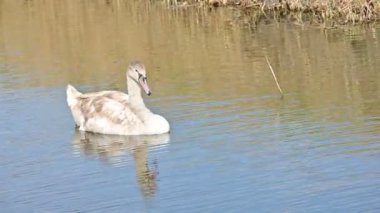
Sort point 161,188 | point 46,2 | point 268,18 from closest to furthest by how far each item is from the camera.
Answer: point 161,188
point 268,18
point 46,2

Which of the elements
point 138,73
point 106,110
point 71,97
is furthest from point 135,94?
point 71,97

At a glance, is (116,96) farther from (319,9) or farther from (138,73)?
(319,9)

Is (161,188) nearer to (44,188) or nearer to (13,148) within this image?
(44,188)

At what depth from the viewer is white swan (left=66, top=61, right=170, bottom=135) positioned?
13438mm

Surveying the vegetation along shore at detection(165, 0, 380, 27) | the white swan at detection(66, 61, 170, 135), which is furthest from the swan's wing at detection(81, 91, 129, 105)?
the vegetation along shore at detection(165, 0, 380, 27)

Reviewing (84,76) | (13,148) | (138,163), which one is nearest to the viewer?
(138,163)

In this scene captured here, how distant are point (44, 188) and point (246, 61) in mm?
7615

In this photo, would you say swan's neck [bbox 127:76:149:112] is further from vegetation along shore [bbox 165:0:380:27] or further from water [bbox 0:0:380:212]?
vegetation along shore [bbox 165:0:380:27]

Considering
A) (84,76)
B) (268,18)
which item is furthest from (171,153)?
(268,18)

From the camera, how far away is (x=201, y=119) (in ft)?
45.2

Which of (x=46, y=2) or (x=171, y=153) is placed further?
(x=46, y=2)

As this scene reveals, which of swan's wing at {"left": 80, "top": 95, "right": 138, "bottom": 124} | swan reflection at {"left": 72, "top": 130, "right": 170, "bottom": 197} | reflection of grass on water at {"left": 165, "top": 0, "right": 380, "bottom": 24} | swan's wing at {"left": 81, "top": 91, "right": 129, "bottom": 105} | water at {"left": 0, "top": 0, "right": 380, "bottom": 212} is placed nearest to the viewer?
water at {"left": 0, "top": 0, "right": 380, "bottom": 212}

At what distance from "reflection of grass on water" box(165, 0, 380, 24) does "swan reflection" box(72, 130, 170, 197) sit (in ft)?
28.5

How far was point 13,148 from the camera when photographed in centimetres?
1291
